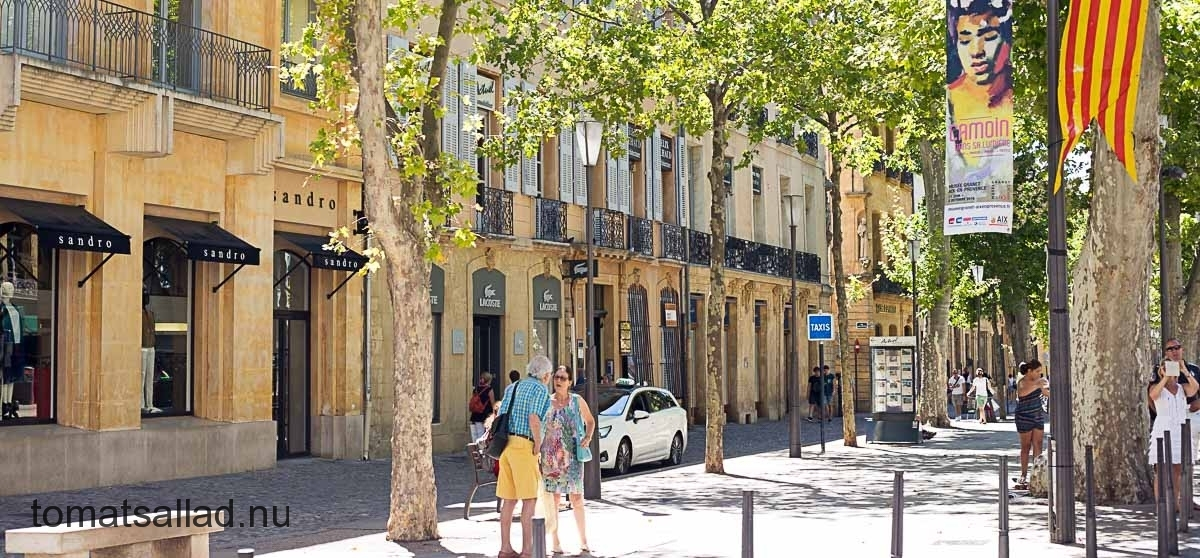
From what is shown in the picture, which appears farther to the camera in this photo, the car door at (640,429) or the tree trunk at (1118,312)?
the car door at (640,429)

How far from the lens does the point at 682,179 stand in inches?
1624

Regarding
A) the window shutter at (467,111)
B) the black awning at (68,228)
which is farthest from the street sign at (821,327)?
the black awning at (68,228)

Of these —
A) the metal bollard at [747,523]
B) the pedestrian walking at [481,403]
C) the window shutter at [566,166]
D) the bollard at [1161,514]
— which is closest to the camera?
the metal bollard at [747,523]

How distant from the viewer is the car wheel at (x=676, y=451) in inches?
1071

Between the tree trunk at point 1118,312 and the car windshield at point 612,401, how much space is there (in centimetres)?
896

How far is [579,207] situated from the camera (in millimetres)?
34875

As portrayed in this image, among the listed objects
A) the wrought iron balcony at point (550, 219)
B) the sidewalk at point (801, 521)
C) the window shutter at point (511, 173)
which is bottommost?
the sidewalk at point (801, 521)

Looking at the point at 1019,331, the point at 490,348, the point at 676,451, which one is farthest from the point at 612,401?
the point at 1019,331

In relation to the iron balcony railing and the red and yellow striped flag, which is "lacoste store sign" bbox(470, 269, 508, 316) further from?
the red and yellow striped flag

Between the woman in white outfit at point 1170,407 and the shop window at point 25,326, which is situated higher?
the shop window at point 25,326

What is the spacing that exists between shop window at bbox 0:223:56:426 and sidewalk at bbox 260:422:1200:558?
6336 millimetres

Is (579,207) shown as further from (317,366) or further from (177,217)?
(177,217)

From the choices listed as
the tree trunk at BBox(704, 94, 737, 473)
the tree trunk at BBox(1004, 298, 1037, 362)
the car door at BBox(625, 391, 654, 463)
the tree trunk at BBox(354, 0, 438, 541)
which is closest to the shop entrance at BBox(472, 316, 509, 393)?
the car door at BBox(625, 391, 654, 463)

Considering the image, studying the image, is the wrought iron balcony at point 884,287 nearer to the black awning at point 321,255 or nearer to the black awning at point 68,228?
the black awning at point 321,255
